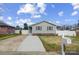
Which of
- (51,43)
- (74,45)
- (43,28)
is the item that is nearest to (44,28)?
(43,28)

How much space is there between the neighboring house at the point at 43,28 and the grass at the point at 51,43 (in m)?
0.07

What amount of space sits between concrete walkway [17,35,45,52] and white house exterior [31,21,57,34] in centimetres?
9

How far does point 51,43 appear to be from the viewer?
12.2 ft

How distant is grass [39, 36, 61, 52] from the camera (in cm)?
368

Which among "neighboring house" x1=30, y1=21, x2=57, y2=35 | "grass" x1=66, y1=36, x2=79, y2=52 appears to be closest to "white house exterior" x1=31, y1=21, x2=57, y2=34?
"neighboring house" x1=30, y1=21, x2=57, y2=35

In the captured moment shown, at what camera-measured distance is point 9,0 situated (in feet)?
12.1

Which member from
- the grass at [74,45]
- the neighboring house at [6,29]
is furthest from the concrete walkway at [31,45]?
the grass at [74,45]

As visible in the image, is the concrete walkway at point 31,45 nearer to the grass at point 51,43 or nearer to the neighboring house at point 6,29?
the grass at point 51,43

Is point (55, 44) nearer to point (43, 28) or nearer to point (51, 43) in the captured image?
point (51, 43)

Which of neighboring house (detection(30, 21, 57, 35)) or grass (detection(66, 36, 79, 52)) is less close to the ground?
neighboring house (detection(30, 21, 57, 35))

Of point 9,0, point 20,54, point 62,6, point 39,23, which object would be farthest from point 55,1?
point 20,54

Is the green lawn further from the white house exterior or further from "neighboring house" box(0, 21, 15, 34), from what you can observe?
"neighboring house" box(0, 21, 15, 34)

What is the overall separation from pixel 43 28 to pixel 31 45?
28 centimetres

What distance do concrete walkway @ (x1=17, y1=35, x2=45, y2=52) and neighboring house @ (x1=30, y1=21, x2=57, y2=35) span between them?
94 millimetres
